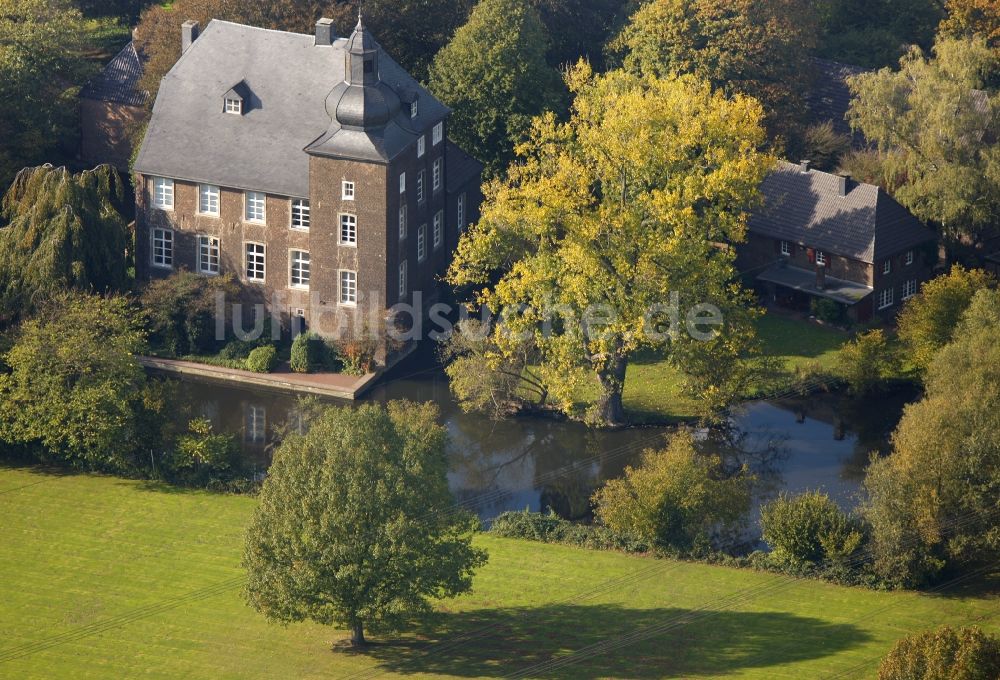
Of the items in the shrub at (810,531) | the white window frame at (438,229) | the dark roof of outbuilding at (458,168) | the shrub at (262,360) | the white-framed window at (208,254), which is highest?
the dark roof of outbuilding at (458,168)

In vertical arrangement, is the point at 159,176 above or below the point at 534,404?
above

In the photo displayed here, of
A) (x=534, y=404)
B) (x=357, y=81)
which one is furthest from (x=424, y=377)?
→ (x=357, y=81)

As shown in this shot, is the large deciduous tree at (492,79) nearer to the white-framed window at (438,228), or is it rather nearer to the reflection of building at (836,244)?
the white-framed window at (438,228)

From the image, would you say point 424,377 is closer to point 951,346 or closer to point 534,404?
point 534,404

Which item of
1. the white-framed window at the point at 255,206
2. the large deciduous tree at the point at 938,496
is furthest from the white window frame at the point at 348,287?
the large deciduous tree at the point at 938,496

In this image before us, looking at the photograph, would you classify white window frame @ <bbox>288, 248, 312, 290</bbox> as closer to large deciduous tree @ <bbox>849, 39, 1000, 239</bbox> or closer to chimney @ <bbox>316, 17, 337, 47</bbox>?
chimney @ <bbox>316, 17, 337, 47</bbox>

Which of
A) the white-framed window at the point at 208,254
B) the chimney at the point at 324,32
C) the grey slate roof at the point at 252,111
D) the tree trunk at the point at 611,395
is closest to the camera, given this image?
the tree trunk at the point at 611,395

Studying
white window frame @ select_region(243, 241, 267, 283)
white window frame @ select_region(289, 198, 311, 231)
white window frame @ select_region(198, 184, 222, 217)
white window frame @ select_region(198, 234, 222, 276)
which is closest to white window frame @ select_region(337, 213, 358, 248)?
white window frame @ select_region(289, 198, 311, 231)
